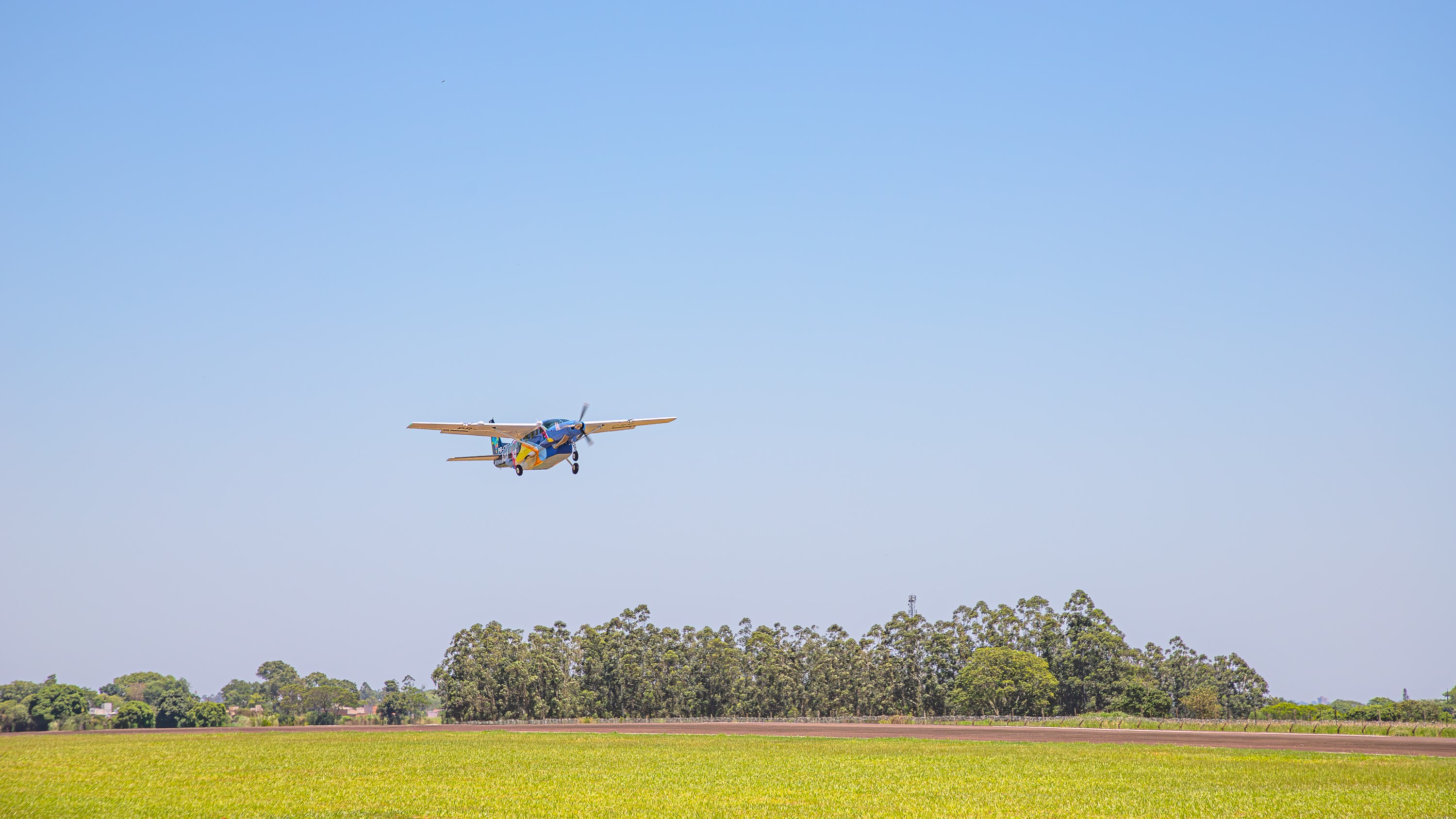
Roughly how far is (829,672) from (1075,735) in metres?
70.0

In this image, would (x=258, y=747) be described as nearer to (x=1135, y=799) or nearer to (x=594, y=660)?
(x=1135, y=799)

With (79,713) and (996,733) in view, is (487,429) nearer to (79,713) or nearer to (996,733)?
(996,733)

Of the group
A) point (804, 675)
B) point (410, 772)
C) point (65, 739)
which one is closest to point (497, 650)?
point (804, 675)

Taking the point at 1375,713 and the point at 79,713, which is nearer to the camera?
the point at 1375,713

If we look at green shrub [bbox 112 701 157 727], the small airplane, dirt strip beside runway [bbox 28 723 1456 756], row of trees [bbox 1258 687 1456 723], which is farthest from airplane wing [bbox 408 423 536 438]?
green shrub [bbox 112 701 157 727]

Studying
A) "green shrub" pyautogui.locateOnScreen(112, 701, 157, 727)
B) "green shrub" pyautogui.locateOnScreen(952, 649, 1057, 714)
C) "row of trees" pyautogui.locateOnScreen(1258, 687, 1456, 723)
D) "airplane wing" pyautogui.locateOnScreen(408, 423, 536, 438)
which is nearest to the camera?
"airplane wing" pyautogui.locateOnScreen(408, 423, 536, 438)

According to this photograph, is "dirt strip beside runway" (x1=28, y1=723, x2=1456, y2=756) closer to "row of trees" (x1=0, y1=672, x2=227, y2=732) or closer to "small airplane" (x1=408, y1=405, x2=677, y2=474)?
"row of trees" (x1=0, y1=672, x2=227, y2=732)

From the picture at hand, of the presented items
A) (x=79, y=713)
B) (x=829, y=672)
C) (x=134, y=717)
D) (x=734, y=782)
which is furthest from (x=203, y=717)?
(x=734, y=782)

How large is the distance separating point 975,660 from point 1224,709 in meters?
30.7

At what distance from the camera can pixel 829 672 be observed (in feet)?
506

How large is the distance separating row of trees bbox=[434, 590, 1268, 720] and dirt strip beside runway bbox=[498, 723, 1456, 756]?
23.1 meters

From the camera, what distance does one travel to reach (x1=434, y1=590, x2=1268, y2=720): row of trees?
137 metres

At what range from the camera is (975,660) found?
134 meters

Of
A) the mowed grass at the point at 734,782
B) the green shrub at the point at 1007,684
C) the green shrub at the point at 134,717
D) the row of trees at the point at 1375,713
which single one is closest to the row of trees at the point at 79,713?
the green shrub at the point at 134,717
